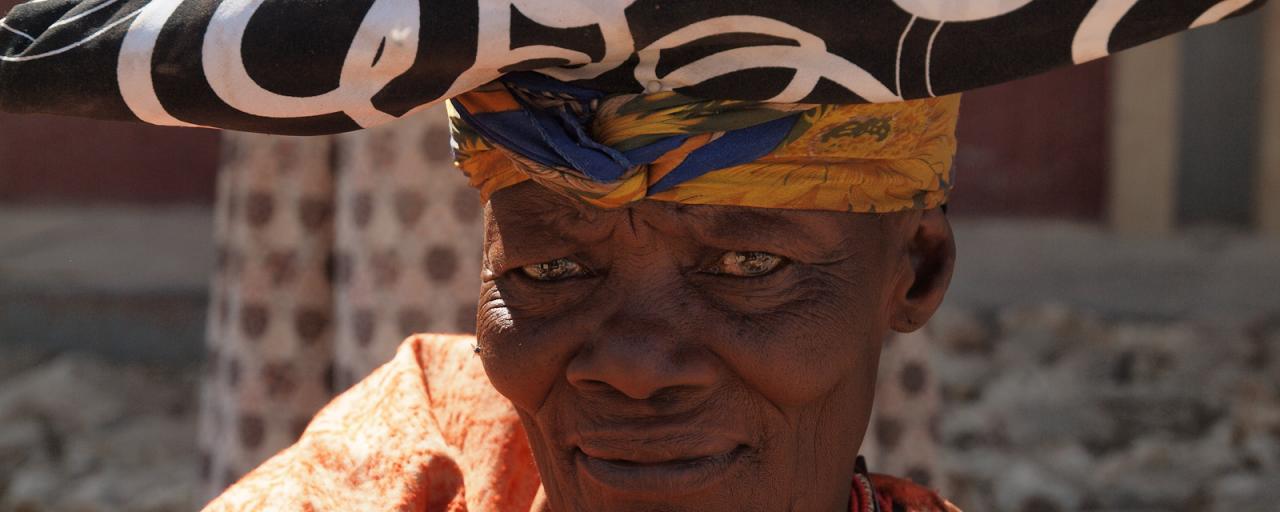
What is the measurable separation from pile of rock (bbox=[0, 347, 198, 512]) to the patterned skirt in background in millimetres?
1735

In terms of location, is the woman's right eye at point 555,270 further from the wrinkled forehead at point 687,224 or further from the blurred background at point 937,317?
the blurred background at point 937,317

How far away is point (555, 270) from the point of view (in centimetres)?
203

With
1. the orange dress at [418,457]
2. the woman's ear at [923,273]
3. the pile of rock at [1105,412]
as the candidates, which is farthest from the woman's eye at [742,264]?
the pile of rock at [1105,412]

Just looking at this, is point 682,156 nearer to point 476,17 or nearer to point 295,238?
point 476,17

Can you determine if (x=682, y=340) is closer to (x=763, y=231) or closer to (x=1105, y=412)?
(x=763, y=231)

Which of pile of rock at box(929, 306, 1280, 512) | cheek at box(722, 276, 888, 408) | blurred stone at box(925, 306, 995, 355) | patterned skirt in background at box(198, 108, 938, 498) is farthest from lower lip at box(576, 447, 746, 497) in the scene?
blurred stone at box(925, 306, 995, 355)

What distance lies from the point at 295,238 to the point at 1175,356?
4.93 meters

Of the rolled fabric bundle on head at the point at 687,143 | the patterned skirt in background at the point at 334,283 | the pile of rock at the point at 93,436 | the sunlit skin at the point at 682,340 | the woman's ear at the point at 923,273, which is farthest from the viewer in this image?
the pile of rock at the point at 93,436

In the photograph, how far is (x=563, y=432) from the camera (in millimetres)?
2045

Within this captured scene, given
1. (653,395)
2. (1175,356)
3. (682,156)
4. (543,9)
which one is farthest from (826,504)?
(1175,356)

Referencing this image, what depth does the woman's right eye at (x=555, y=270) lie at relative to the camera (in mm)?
2018

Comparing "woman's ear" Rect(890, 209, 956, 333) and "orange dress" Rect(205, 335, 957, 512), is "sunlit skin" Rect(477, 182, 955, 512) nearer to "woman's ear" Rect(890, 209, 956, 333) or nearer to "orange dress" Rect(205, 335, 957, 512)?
"woman's ear" Rect(890, 209, 956, 333)

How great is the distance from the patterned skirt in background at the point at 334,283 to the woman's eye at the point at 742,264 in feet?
6.10

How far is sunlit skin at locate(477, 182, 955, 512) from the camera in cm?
193
